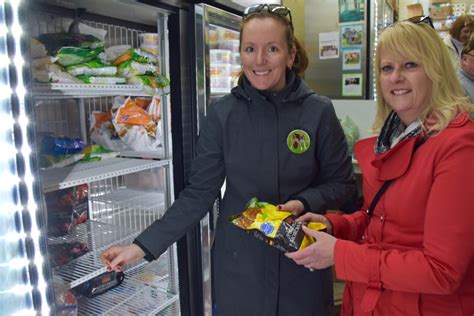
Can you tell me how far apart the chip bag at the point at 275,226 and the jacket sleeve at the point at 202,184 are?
11.3 inches

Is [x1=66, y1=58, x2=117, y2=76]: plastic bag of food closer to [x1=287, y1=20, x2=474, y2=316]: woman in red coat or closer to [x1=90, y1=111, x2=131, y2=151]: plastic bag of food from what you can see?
[x1=90, y1=111, x2=131, y2=151]: plastic bag of food

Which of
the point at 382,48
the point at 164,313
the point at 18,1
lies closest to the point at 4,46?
the point at 18,1

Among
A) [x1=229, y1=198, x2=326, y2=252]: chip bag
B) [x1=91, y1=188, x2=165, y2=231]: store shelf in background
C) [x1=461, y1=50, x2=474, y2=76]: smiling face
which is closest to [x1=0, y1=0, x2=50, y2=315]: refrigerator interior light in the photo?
[x1=229, y1=198, x2=326, y2=252]: chip bag

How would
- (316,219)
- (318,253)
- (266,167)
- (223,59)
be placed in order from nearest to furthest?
(318,253), (316,219), (266,167), (223,59)

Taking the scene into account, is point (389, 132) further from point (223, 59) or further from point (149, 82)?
point (223, 59)

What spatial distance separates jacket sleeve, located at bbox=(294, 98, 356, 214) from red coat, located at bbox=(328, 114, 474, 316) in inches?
11.6

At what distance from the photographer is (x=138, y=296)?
7.18ft

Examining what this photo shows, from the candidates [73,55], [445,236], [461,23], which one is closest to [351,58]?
[461,23]

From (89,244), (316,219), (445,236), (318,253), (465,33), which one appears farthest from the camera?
(465,33)

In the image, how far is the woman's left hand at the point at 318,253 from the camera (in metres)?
1.27

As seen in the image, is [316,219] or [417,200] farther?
[316,219]

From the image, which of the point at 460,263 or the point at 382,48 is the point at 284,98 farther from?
the point at 460,263

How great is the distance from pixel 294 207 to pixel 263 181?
6.5 inches

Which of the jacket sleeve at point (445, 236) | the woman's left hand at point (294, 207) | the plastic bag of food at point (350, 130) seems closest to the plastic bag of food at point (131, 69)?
the woman's left hand at point (294, 207)
